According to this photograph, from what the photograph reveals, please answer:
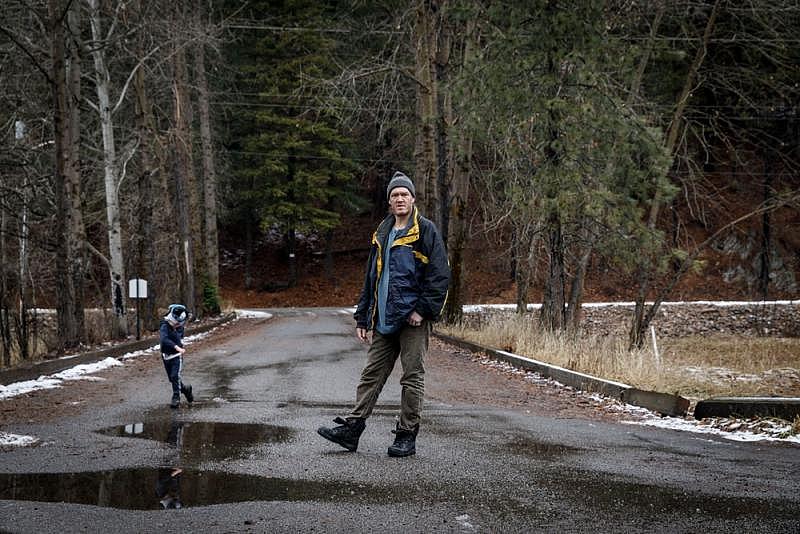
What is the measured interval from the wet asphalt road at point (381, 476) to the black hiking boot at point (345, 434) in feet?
0.35

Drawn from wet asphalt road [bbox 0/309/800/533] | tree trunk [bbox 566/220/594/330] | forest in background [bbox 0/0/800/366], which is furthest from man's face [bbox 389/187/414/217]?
tree trunk [bbox 566/220/594/330]

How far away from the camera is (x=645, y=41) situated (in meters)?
19.5

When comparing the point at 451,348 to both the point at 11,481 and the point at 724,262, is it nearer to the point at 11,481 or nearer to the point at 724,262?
the point at 11,481

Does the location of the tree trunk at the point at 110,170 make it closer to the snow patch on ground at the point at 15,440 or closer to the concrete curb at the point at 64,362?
the concrete curb at the point at 64,362

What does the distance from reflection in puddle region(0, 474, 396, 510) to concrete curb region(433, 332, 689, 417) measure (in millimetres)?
4733

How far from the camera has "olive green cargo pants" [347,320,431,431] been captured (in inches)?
254

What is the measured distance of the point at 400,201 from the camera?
21.3 feet

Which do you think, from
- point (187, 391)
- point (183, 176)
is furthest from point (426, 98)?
point (187, 391)

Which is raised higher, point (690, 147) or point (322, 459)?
point (690, 147)

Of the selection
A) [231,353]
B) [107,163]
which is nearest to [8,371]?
[231,353]

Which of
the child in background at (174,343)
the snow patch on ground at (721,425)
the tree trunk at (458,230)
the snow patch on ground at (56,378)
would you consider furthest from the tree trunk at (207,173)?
the snow patch on ground at (721,425)

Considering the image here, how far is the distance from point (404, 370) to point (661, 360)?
9471 millimetres

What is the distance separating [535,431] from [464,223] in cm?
1522

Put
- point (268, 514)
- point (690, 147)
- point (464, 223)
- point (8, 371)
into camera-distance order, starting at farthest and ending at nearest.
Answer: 1. point (690, 147)
2. point (464, 223)
3. point (8, 371)
4. point (268, 514)
